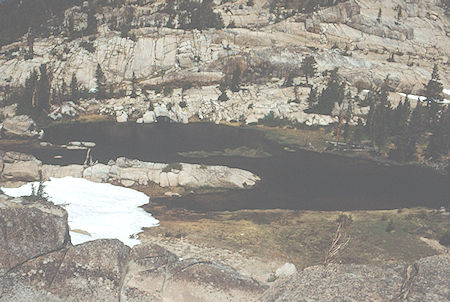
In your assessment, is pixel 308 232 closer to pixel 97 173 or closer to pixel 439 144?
pixel 97 173

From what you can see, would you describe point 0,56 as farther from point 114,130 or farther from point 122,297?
point 122,297

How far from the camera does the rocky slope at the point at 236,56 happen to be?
319ft

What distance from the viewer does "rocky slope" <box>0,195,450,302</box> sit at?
932 cm

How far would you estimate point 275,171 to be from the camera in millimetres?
52875

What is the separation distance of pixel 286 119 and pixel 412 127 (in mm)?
30746

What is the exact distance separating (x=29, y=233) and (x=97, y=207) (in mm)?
21113

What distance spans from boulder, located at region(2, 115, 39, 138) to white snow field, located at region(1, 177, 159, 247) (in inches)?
1303

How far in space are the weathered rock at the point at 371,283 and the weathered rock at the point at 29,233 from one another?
8010 millimetres

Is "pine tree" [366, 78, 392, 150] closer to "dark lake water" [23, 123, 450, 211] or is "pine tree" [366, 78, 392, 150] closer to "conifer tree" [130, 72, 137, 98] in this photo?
"dark lake water" [23, 123, 450, 211]

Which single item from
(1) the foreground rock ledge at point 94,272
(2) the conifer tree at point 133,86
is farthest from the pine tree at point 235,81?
(1) the foreground rock ledge at point 94,272

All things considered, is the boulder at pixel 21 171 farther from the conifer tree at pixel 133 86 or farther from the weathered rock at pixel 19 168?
the conifer tree at pixel 133 86

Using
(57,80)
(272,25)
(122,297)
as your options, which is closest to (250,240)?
(122,297)

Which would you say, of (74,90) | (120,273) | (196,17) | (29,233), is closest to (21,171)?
(29,233)

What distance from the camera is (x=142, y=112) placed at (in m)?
92.9
